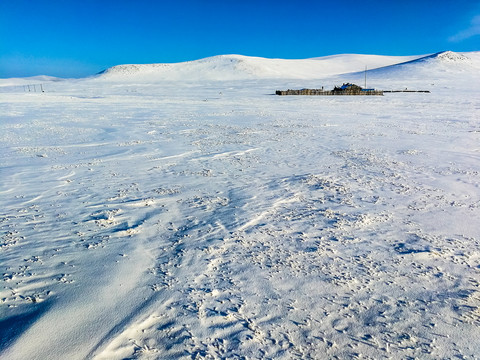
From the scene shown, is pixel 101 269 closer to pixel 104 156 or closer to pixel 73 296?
pixel 73 296

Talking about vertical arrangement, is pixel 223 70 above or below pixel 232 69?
below

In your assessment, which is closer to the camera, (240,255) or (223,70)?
(240,255)

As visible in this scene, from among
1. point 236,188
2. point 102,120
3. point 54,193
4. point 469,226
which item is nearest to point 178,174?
point 236,188

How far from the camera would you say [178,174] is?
639 centimetres

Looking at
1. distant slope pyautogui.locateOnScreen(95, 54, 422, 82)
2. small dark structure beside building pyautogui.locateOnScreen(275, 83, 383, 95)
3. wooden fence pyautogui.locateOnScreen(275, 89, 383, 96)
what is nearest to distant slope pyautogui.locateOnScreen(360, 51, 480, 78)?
distant slope pyautogui.locateOnScreen(95, 54, 422, 82)

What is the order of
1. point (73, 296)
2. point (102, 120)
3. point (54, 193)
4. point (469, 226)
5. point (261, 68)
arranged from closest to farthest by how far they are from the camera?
point (73, 296) → point (469, 226) → point (54, 193) → point (102, 120) → point (261, 68)

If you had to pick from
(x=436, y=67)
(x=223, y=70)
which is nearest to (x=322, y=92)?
(x=436, y=67)

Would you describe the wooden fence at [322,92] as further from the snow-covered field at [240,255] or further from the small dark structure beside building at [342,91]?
the snow-covered field at [240,255]

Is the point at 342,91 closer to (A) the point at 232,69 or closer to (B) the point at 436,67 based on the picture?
(B) the point at 436,67

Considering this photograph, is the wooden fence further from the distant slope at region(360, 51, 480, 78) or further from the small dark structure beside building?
the distant slope at region(360, 51, 480, 78)

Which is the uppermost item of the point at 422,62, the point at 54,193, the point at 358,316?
the point at 422,62

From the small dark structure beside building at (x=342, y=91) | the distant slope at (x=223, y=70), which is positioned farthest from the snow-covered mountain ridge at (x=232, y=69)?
the small dark structure beside building at (x=342, y=91)

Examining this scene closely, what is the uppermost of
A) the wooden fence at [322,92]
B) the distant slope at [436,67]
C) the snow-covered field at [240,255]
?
the distant slope at [436,67]

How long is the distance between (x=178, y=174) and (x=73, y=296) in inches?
142
